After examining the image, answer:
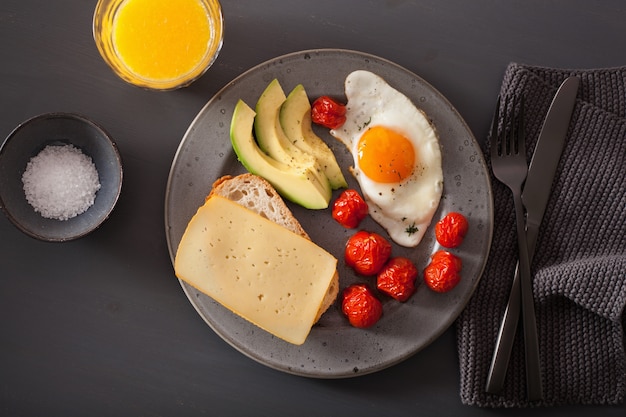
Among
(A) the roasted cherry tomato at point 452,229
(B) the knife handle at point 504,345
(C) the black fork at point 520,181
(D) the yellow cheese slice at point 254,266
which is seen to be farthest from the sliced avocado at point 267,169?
(B) the knife handle at point 504,345

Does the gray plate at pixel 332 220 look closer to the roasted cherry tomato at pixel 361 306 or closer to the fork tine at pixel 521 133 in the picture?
the roasted cherry tomato at pixel 361 306

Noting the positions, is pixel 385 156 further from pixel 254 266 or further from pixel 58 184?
pixel 58 184

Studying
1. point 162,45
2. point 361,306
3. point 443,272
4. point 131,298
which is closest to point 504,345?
point 443,272

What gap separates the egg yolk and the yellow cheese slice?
42cm

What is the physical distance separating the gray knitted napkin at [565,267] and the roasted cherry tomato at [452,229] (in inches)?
7.8

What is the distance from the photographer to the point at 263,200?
269 centimetres

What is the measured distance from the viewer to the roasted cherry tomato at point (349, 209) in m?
2.68

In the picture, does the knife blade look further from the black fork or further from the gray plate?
the gray plate

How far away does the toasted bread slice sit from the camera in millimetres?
2688

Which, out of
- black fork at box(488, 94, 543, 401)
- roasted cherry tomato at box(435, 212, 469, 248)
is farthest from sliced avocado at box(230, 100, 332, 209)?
black fork at box(488, 94, 543, 401)

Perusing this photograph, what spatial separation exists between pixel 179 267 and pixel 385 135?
104 cm

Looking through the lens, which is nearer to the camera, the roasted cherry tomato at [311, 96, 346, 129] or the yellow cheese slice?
the yellow cheese slice

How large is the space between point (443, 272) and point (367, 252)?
33 cm

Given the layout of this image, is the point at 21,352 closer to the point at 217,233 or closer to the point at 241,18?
the point at 217,233
